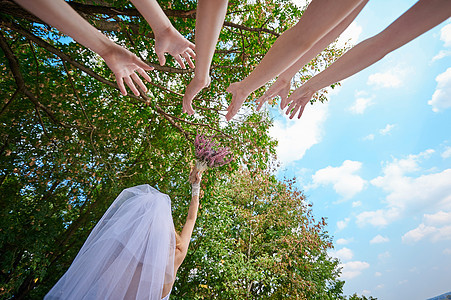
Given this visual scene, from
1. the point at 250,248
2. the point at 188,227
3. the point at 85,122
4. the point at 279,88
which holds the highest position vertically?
the point at 85,122

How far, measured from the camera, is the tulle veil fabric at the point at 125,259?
1713 mm

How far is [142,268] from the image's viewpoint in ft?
6.00

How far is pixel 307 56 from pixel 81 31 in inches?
42.9

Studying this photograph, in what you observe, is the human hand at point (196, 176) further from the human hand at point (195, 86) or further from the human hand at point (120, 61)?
the human hand at point (120, 61)

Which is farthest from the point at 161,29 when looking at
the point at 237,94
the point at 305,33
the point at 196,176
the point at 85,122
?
the point at 85,122

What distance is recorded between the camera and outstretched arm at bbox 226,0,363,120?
779 millimetres

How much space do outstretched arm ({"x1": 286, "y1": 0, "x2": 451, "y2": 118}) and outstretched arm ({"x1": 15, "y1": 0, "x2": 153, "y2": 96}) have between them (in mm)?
1003

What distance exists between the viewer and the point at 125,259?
5.93 ft

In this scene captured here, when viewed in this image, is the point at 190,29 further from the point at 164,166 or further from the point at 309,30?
the point at 309,30

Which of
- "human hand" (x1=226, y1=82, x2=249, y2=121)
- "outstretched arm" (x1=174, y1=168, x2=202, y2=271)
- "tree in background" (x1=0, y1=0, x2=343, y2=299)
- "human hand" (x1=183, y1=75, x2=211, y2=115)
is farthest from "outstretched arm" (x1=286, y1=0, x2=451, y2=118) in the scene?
"tree in background" (x1=0, y1=0, x2=343, y2=299)

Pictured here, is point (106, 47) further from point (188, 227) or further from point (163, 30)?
point (188, 227)

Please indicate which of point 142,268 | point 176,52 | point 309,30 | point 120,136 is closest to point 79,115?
point 120,136

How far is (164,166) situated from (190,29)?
3.25 meters

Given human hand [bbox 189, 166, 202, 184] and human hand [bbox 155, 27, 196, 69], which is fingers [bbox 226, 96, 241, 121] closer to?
human hand [bbox 155, 27, 196, 69]
